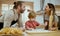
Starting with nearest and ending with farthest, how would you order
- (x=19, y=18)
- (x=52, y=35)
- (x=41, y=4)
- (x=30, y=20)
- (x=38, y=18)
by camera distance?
(x=52, y=35), (x=19, y=18), (x=30, y=20), (x=38, y=18), (x=41, y=4)

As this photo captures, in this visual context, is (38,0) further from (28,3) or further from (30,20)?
(30,20)

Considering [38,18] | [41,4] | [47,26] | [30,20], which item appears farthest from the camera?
[41,4]

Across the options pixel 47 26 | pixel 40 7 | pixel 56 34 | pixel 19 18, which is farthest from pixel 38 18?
pixel 56 34

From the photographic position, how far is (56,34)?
1.05 m

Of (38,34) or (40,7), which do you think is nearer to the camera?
(38,34)

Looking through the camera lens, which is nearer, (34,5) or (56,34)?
(56,34)

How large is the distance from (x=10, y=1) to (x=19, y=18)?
493mm

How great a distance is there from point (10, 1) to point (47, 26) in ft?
2.66

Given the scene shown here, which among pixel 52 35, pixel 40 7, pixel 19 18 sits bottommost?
pixel 52 35

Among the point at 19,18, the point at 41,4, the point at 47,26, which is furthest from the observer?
the point at 41,4

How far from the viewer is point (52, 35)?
1029mm

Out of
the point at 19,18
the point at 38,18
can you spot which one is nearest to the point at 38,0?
the point at 38,18

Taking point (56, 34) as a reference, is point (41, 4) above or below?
above

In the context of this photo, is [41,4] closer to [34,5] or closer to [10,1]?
[34,5]
